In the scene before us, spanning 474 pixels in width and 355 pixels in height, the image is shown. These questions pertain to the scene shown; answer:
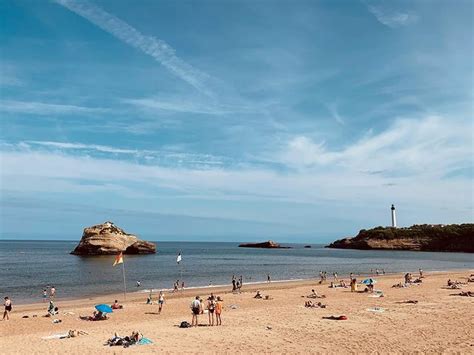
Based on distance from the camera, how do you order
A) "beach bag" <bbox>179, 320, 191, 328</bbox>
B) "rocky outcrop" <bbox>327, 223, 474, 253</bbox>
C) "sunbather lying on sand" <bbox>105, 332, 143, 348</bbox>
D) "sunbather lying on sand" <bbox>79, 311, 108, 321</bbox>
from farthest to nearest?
"rocky outcrop" <bbox>327, 223, 474, 253</bbox>, "sunbather lying on sand" <bbox>79, 311, 108, 321</bbox>, "beach bag" <bbox>179, 320, 191, 328</bbox>, "sunbather lying on sand" <bbox>105, 332, 143, 348</bbox>

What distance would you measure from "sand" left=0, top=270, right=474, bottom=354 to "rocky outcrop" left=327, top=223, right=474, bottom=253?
143532 millimetres

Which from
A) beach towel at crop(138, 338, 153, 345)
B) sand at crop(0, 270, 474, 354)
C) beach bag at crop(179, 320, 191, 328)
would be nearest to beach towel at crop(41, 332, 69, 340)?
sand at crop(0, 270, 474, 354)

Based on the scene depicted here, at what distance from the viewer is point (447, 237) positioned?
16562 centimetres

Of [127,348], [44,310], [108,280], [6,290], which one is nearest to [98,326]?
[127,348]

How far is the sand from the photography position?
59.9 feet

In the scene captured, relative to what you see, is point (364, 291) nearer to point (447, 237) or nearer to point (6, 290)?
point (6, 290)

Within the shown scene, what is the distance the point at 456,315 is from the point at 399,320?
4.11 meters

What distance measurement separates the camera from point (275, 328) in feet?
72.9

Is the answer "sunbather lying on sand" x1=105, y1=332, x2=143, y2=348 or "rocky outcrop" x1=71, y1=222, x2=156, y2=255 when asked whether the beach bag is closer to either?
"sunbather lying on sand" x1=105, y1=332, x2=143, y2=348

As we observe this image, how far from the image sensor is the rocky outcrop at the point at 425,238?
532 ft

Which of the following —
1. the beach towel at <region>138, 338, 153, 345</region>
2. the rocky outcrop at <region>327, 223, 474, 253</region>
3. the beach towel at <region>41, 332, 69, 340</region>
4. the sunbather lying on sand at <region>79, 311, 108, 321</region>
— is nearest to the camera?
the beach towel at <region>138, 338, 153, 345</region>

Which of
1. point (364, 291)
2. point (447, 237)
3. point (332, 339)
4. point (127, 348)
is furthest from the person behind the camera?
point (447, 237)

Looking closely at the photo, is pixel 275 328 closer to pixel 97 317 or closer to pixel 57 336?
pixel 57 336

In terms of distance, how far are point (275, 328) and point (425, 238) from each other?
543ft
